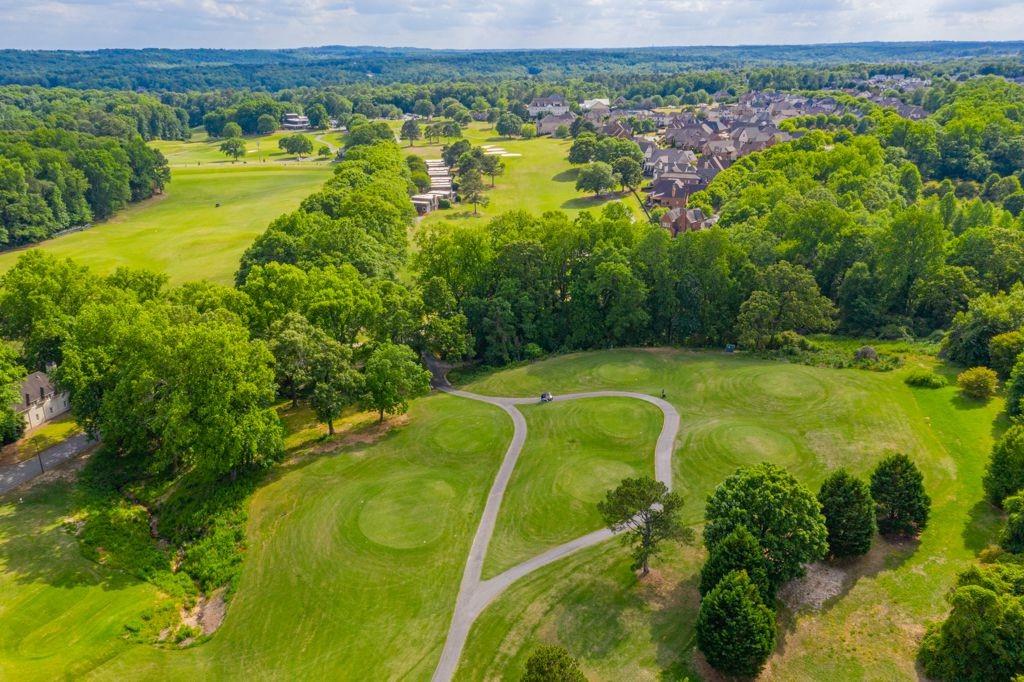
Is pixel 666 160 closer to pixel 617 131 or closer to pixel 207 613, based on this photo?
pixel 617 131

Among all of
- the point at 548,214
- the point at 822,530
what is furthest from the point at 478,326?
the point at 822,530

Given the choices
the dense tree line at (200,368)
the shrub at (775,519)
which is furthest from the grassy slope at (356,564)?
the shrub at (775,519)

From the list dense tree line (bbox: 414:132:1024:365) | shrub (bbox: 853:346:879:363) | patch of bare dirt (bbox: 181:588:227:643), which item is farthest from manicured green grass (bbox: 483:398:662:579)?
shrub (bbox: 853:346:879:363)

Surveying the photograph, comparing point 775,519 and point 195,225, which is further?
point 195,225

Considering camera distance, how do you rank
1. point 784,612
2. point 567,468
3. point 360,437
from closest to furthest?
point 784,612 < point 567,468 < point 360,437

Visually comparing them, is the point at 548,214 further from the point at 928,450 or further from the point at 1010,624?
the point at 1010,624

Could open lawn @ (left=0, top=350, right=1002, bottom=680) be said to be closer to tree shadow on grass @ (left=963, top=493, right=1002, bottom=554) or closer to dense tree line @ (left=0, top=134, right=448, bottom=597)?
tree shadow on grass @ (left=963, top=493, right=1002, bottom=554)

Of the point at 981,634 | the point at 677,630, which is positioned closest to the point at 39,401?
the point at 677,630
